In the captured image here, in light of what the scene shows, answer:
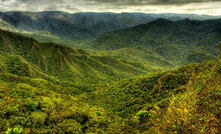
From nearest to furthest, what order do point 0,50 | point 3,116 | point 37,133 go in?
point 37,133 < point 3,116 < point 0,50

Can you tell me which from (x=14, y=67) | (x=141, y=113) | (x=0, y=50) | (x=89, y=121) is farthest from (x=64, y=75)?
(x=141, y=113)

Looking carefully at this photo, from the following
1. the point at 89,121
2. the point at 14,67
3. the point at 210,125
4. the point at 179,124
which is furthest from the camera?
the point at 14,67

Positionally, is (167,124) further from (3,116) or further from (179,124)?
(3,116)

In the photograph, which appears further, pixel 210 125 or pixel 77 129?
pixel 77 129

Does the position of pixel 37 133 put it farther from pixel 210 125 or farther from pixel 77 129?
pixel 210 125

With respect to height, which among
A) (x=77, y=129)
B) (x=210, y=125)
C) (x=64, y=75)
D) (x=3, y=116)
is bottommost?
(x=64, y=75)

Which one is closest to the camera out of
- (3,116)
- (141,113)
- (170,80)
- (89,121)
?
(3,116)

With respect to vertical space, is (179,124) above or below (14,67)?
above

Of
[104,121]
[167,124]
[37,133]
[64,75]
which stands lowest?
[64,75]

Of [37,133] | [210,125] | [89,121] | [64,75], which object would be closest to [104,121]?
[89,121]
